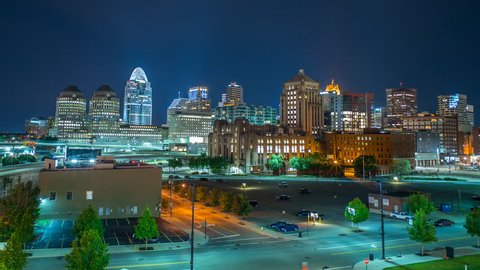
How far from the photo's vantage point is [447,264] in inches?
1292

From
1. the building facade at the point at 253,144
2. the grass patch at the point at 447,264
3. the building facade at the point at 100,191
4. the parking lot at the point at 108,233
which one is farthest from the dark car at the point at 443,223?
the building facade at the point at 253,144

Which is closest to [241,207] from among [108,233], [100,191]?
[108,233]

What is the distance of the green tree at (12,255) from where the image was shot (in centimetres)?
2438

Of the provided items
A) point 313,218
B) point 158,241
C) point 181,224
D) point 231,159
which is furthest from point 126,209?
point 231,159

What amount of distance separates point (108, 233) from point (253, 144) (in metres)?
113

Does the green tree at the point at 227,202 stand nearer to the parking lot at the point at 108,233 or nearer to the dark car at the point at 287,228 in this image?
the parking lot at the point at 108,233

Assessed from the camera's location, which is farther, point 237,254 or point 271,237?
point 271,237

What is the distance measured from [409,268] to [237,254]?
15144 millimetres

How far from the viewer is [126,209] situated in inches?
2217

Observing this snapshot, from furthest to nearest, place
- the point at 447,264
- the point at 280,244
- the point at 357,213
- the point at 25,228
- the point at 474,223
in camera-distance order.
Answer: the point at 357,213, the point at 280,244, the point at 474,223, the point at 25,228, the point at 447,264

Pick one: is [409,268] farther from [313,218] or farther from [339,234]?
[313,218]

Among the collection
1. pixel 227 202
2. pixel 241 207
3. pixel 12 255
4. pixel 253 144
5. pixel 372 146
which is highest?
pixel 253 144

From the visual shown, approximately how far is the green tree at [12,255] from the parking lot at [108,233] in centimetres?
1424

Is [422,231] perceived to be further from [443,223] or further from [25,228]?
[25,228]
